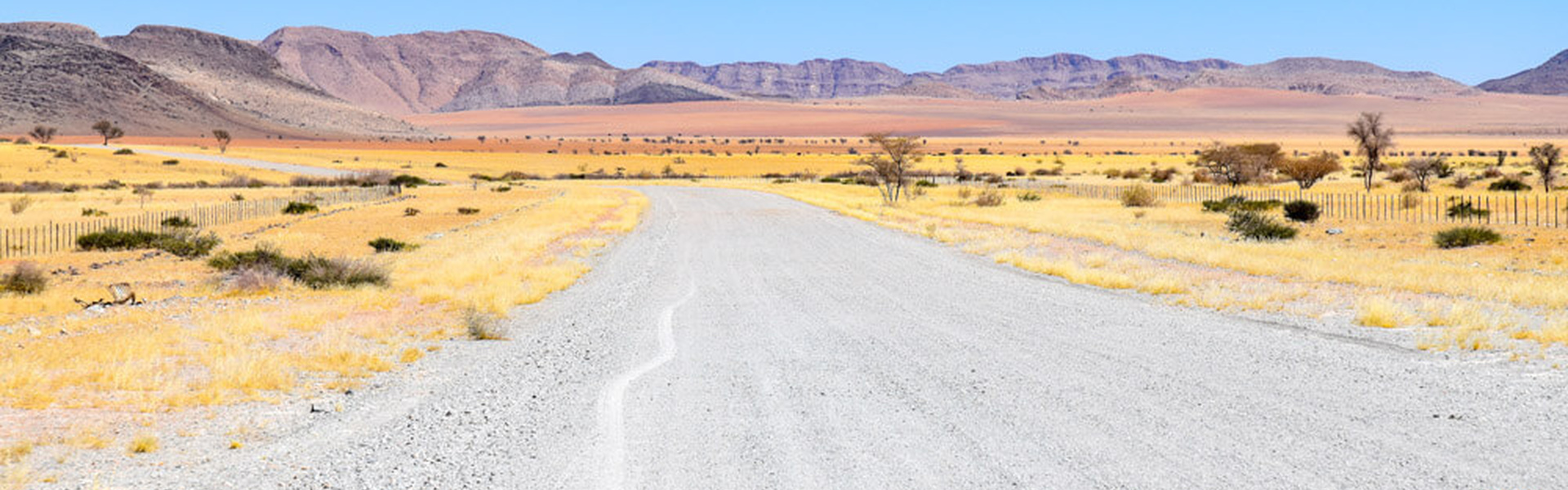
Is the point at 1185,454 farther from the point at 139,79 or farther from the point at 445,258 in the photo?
the point at 139,79

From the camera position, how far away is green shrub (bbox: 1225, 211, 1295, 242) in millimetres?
27203

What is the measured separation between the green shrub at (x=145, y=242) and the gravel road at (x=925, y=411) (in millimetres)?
16594

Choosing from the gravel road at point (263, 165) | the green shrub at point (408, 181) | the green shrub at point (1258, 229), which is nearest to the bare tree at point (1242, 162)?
the green shrub at point (1258, 229)

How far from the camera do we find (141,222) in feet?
121

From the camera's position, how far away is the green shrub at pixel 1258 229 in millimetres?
27203

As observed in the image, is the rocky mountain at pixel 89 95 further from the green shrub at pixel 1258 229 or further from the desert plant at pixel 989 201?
the green shrub at pixel 1258 229

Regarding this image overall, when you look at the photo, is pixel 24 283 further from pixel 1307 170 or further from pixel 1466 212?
pixel 1307 170

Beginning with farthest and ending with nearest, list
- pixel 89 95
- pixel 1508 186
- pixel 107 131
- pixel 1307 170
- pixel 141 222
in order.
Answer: pixel 89 95, pixel 107 131, pixel 1307 170, pixel 1508 186, pixel 141 222

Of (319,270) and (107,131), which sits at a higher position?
(107,131)

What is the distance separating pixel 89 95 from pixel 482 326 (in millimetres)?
168978

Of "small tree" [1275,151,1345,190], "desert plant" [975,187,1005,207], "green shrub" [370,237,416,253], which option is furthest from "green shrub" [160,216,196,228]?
"small tree" [1275,151,1345,190]

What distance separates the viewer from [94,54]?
160250mm

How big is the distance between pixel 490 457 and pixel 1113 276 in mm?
12512

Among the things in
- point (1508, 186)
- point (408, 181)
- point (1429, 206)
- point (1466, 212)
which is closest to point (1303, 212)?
point (1466, 212)
